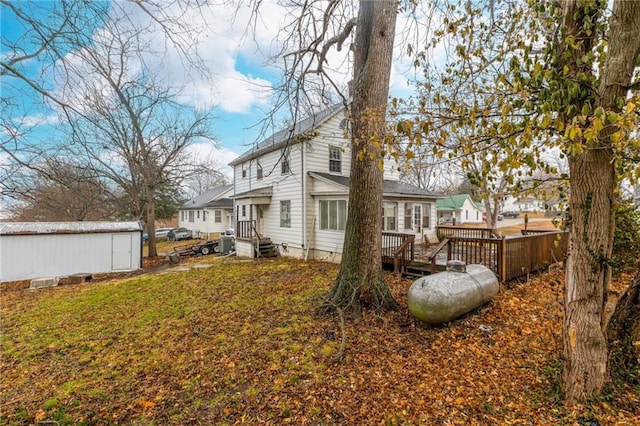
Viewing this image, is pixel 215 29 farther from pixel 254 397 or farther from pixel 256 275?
pixel 256 275

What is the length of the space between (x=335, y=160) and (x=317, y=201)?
101 inches

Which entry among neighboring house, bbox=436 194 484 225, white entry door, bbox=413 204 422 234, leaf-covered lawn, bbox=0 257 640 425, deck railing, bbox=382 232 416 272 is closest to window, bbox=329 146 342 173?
white entry door, bbox=413 204 422 234

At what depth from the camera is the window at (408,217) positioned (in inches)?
509

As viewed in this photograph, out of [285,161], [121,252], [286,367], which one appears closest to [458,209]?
[285,161]

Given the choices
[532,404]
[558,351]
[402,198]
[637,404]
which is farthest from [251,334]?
[402,198]

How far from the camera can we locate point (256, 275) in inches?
393

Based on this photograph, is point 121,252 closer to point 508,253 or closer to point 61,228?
point 61,228

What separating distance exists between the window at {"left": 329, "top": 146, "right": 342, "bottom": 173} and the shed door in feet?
33.4

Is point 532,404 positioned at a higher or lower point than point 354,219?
lower

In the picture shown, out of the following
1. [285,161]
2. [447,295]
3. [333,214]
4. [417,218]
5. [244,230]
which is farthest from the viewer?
[244,230]

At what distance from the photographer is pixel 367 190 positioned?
19.0ft

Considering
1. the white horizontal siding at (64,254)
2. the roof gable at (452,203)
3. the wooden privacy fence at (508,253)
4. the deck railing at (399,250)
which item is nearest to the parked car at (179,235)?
the white horizontal siding at (64,254)

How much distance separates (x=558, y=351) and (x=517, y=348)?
482mm

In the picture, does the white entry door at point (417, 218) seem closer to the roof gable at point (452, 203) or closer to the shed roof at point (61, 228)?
the shed roof at point (61, 228)
